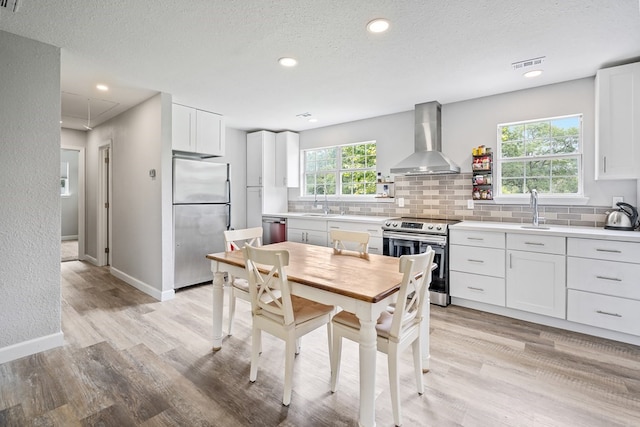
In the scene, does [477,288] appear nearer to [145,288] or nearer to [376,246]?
[376,246]

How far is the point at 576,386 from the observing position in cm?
201

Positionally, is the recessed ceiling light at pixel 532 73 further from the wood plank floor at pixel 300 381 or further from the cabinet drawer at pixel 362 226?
the wood plank floor at pixel 300 381

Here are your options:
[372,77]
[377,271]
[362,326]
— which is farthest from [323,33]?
[362,326]

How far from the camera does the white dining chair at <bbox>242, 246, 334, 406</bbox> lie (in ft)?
5.84

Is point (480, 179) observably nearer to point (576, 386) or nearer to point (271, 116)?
point (576, 386)

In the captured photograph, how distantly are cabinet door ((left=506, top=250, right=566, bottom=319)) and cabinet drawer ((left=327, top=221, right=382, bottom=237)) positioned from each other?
1.46 m

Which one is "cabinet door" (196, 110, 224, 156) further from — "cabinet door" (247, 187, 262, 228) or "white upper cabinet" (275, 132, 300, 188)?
"white upper cabinet" (275, 132, 300, 188)

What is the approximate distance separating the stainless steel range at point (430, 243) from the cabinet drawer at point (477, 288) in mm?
93

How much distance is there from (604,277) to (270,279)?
2.84m

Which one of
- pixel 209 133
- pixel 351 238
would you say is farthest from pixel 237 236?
pixel 209 133

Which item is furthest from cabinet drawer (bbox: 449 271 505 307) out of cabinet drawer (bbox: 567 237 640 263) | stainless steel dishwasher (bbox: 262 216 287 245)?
stainless steel dishwasher (bbox: 262 216 287 245)

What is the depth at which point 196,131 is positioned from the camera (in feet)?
13.7

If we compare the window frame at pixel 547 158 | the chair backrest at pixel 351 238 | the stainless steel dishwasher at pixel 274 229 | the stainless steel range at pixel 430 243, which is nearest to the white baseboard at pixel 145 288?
the stainless steel dishwasher at pixel 274 229

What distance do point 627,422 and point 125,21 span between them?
3.93 metres
